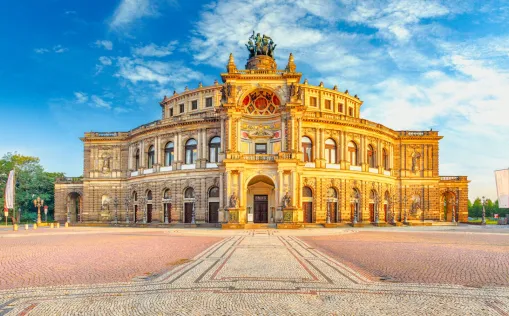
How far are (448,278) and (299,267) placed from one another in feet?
16.0

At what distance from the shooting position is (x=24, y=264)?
1527cm

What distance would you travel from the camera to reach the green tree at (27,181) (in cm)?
7012

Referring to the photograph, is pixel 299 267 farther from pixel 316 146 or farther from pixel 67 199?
pixel 67 199

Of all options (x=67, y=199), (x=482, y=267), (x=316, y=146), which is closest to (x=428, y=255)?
(x=482, y=267)

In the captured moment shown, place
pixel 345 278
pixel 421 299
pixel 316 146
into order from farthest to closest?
pixel 316 146
pixel 345 278
pixel 421 299

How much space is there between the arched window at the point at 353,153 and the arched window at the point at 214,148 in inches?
703

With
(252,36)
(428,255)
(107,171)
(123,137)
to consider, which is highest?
(252,36)

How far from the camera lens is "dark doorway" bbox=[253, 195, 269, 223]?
48094 millimetres

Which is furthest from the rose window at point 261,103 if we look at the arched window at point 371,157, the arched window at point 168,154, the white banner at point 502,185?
the white banner at point 502,185

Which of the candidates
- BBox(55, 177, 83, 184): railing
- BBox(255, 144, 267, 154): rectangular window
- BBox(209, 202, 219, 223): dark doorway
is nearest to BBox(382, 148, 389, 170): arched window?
BBox(255, 144, 267, 154): rectangular window

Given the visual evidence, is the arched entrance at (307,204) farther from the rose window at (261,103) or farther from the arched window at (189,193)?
the arched window at (189,193)

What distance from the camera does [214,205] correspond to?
49875 millimetres

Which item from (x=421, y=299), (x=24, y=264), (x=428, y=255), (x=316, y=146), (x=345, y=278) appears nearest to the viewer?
(x=421, y=299)

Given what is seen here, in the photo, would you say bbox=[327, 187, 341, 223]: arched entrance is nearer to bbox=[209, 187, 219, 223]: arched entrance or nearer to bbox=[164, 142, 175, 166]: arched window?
bbox=[209, 187, 219, 223]: arched entrance
